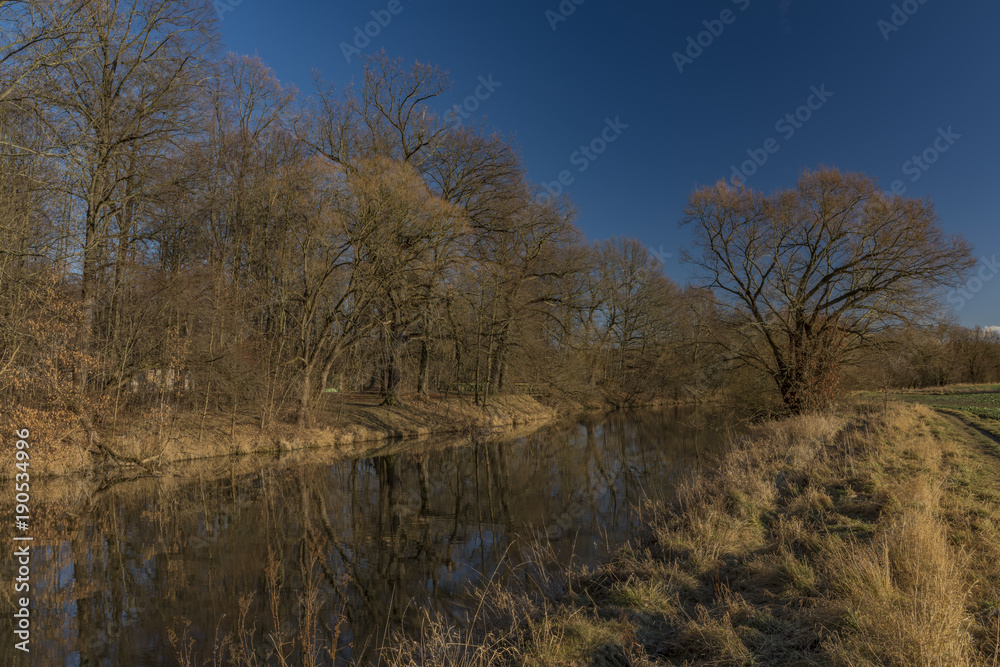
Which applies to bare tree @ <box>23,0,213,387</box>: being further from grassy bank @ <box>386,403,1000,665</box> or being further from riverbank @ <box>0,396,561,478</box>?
grassy bank @ <box>386,403,1000,665</box>

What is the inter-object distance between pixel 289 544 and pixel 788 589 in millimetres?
6881

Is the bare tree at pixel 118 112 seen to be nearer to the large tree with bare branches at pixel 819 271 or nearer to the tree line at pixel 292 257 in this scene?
the tree line at pixel 292 257

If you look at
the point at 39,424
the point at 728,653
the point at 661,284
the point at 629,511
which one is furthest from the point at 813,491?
the point at 661,284

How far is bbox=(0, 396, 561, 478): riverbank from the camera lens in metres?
11.3

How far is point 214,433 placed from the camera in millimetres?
15633

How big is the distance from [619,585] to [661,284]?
129ft

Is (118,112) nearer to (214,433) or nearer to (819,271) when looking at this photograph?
(214,433)

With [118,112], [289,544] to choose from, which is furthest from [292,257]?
[289,544]

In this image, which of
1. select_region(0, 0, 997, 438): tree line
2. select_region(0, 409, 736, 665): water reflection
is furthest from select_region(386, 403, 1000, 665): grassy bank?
select_region(0, 0, 997, 438): tree line

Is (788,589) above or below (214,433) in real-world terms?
below

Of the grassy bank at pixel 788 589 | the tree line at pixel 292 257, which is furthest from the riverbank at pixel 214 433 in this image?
the grassy bank at pixel 788 589

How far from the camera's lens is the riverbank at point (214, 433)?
11.3 m

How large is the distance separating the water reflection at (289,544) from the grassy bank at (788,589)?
1166 mm

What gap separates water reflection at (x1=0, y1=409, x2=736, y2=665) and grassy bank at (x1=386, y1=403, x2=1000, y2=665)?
1.17 m
